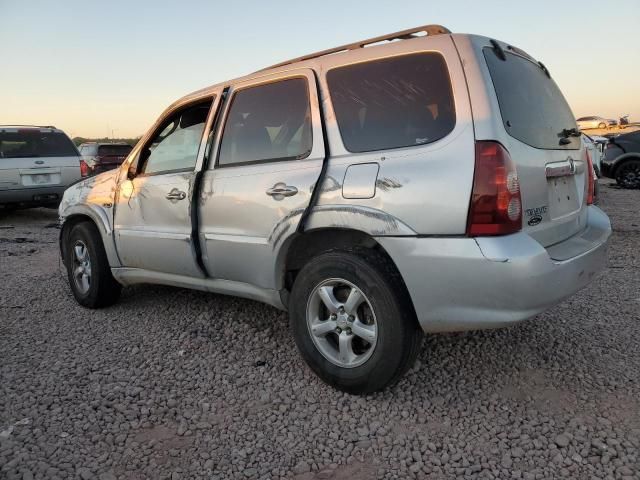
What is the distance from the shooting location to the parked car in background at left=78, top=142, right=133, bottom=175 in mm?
13898

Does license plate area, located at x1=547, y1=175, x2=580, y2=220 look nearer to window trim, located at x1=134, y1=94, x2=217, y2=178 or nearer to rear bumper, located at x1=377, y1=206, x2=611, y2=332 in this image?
rear bumper, located at x1=377, y1=206, x2=611, y2=332

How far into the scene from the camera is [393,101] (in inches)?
108

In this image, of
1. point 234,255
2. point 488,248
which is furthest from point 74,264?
Result: point 488,248

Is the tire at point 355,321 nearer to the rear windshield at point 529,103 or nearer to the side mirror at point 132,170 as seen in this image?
the rear windshield at point 529,103

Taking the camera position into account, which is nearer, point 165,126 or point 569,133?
point 569,133

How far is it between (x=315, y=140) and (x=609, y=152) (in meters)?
12.4

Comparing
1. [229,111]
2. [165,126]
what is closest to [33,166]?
[165,126]

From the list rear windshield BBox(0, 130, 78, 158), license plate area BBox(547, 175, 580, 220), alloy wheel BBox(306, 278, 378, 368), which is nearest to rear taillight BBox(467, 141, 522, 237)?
license plate area BBox(547, 175, 580, 220)

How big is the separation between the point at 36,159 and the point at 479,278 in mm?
9314

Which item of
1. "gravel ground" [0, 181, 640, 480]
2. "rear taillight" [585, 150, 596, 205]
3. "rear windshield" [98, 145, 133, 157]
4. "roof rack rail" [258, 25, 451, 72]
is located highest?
"roof rack rail" [258, 25, 451, 72]

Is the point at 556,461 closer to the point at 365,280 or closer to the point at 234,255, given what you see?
the point at 365,280

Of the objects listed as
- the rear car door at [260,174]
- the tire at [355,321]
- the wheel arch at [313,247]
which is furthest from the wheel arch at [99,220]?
the tire at [355,321]

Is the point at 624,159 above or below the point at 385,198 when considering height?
below

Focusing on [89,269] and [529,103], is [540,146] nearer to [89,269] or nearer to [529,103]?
[529,103]
